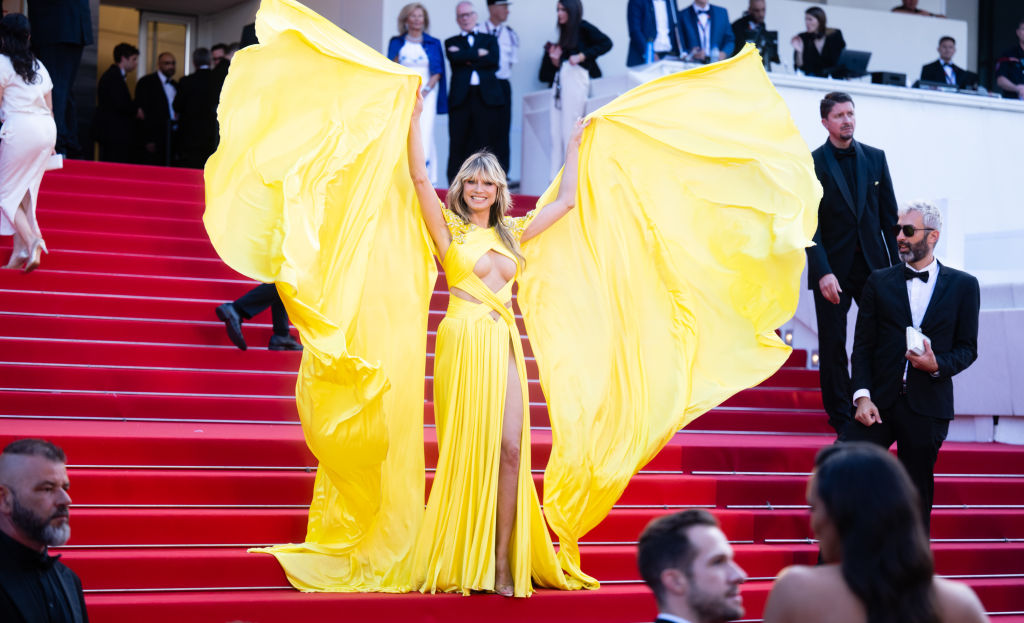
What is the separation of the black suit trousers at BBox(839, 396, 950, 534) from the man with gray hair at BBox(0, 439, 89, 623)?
378 centimetres

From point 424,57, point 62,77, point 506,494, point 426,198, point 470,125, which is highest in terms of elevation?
point 424,57

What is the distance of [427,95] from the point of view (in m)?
13.1

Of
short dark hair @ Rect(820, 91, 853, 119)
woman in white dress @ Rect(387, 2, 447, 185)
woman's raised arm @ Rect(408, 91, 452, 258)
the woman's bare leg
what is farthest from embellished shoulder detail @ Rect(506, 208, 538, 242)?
woman in white dress @ Rect(387, 2, 447, 185)

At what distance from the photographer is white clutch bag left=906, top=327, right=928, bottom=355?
6.04 metres

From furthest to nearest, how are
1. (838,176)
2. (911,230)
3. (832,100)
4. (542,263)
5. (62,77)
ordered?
1. (62,77)
2. (838,176)
3. (832,100)
4. (542,263)
5. (911,230)

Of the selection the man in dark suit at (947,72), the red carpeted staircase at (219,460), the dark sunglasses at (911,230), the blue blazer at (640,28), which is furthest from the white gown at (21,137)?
the man in dark suit at (947,72)

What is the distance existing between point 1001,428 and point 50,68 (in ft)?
28.2

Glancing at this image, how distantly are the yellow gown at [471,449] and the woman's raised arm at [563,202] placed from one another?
38cm

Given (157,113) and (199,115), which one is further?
(157,113)

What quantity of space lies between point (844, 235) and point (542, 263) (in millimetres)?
2357

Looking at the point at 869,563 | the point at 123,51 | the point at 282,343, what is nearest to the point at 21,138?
the point at 282,343

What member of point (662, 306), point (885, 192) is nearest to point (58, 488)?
point (662, 306)

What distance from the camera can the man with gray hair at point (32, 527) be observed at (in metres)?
3.83

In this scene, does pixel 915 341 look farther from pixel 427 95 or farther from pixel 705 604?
pixel 427 95
